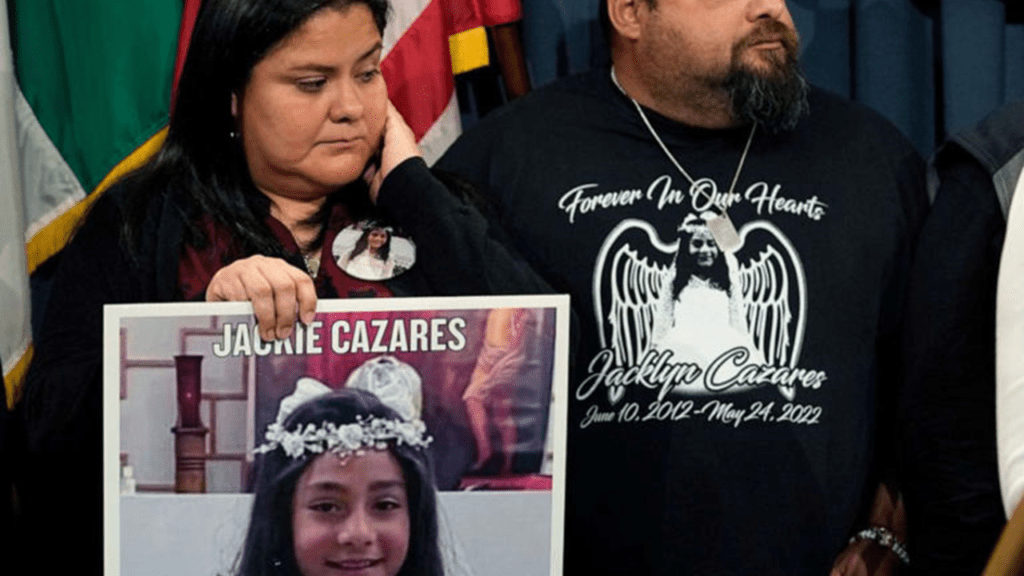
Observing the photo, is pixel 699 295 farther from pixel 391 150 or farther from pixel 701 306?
pixel 391 150

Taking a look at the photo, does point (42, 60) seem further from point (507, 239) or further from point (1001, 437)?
point (1001, 437)

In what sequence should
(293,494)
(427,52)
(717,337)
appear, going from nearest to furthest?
(293,494) → (717,337) → (427,52)

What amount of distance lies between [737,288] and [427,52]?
644 mm

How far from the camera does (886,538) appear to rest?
2.22 meters

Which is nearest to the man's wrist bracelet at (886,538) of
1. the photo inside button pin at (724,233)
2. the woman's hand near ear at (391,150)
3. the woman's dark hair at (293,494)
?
the photo inside button pin at (724,233)

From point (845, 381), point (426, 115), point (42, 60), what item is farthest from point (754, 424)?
point (42, 60)

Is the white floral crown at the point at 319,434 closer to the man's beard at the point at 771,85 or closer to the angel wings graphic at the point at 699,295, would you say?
the angel wings graphic at the point at 699,295

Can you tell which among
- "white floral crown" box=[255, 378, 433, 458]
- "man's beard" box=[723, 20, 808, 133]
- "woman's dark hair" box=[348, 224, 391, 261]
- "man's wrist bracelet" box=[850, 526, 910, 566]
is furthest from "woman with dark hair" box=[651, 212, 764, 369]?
"white floral crown" box=[255, 378, 433, 458]

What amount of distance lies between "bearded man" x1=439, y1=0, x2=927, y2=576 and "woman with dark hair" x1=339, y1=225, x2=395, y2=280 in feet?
0.85

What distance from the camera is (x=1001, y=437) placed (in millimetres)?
1979

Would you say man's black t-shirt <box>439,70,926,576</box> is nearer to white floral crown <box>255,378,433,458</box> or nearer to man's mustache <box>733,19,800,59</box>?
man's mustache <box>733,19,800,59</box>

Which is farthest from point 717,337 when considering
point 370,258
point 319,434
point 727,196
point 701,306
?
point 319,434

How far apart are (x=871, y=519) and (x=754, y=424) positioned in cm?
25

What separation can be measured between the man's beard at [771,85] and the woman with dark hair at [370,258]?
549 millimetres
